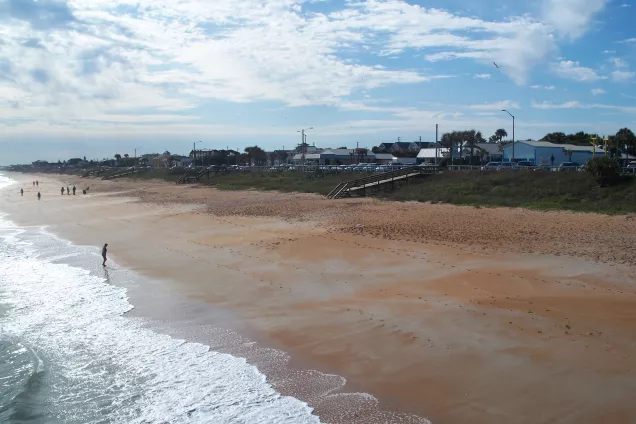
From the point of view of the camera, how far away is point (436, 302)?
12117mm

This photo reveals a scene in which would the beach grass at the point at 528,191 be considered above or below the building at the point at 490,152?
below

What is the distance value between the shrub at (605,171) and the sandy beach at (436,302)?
236 inches

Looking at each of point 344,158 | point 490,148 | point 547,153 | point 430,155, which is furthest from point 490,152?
point 344,158

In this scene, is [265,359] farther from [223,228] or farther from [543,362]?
[223,228]

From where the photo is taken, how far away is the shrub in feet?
96.1

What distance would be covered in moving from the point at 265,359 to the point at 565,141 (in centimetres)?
8340

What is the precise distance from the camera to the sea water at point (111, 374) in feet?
25.7

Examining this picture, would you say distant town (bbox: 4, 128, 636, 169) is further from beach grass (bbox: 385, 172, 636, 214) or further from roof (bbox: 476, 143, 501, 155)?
beach grass (bbox: 385, 172, 636, 214)

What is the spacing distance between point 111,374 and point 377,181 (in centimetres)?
A: 3370

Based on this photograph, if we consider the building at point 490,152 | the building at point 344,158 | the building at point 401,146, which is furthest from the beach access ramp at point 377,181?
the building at point 401,146

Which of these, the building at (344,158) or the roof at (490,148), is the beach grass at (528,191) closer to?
the roof at (490,148)

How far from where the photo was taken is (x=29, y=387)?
29.5ft

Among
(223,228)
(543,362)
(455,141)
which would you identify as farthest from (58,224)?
(455,141)

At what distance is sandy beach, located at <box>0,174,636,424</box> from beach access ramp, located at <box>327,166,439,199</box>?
14.0 m
